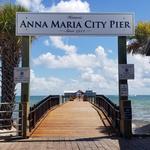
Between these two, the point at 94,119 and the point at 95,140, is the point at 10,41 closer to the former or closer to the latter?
the point at 94,119

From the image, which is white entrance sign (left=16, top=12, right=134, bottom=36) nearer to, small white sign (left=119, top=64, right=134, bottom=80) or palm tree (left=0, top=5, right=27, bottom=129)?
small white sign (left=119, top=64, right=134, bottom=80)

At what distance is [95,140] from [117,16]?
5130 millimetres

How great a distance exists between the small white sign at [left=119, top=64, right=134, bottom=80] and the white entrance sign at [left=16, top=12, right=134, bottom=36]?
1348mm

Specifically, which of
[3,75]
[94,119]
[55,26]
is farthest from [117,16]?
[3,75]

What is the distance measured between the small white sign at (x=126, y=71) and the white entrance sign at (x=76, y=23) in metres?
1.35

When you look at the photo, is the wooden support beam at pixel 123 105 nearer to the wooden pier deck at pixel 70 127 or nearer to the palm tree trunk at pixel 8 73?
the wooden pier deck at pixel 70 127

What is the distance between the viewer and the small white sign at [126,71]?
18531mm

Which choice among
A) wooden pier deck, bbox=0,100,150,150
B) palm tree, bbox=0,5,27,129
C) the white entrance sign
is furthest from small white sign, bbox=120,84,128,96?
palm tree, bbox=0,5,27,129

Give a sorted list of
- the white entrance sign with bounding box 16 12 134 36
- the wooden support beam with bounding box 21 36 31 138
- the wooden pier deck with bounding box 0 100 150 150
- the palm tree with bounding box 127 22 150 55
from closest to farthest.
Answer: the wooden pier deck with bounding box 0 100 150 150
the wooden support beam with bounding box 21 36 31 138
the white entrance sign with bounding box 16 12 134 36
the palm tree with bounding box 127 22 150 55

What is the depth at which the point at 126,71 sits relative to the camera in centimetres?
1861

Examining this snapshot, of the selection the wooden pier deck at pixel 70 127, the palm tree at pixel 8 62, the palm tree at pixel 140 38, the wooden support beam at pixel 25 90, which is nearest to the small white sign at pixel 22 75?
the wooden support beam at pixel 25 90

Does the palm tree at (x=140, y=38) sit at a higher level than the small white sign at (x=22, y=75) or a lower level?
higher

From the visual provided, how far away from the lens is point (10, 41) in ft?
83.5

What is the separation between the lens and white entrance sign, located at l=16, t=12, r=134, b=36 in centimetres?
1895
